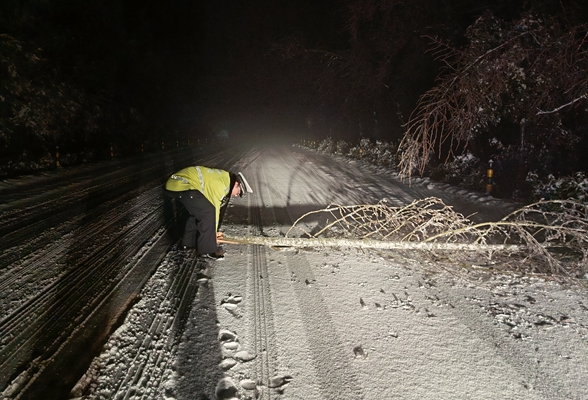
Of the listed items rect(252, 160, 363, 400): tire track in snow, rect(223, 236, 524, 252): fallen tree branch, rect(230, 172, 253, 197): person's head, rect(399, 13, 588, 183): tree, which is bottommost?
rect(252, 160, 363, 400): tire track in snow

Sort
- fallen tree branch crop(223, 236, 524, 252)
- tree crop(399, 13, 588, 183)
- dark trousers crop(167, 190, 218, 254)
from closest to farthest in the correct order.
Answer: dark trousers crop(167, 190, 218, 254)
fallen tree branch crop(223, 236, 524, 252)
tree crop(399, 13, 588, 183)

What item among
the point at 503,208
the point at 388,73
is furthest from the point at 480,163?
the point at 388,73

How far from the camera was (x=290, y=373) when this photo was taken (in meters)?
2.46

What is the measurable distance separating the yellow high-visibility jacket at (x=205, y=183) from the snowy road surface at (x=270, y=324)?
918mm

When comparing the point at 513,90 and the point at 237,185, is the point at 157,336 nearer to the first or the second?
the point at 237,185

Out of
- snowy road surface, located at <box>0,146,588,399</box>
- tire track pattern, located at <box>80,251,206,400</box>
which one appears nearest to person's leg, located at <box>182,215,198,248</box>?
snowy road surface, located at <box>0,146,588,399</box>

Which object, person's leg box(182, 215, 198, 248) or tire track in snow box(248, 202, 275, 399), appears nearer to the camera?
tire track in snow box(248, 202, 275, 399)

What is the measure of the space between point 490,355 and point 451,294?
1072 mm

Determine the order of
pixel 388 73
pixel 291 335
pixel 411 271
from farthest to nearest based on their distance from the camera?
pixel 388 73 → pixel 411 271 → pixel 291 335

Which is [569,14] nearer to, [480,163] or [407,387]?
[480,163]

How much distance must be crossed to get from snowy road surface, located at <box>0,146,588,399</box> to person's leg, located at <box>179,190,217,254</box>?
0.89ft

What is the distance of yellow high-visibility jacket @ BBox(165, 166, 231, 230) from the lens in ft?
14.4

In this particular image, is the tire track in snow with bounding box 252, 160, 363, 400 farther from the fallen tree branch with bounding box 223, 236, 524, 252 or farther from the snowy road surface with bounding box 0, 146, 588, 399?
the fallen tree branch with bounding box 223, 236, 524, 252

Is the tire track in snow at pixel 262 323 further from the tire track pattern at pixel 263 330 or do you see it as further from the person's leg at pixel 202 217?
the person's leg at pixel 202 217
